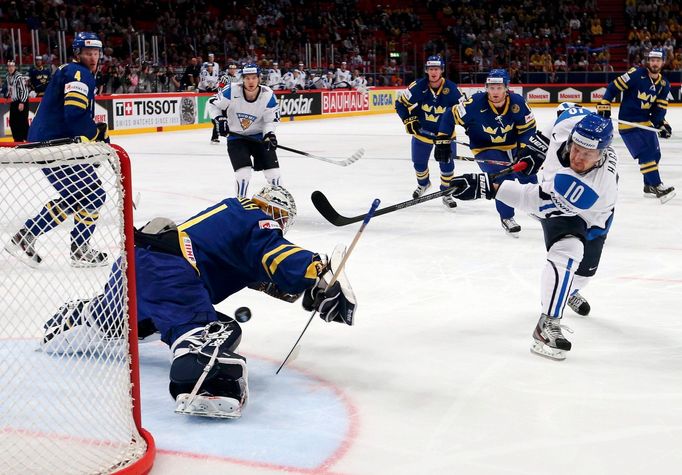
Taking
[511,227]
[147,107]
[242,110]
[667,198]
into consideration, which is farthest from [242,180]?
[147,107]

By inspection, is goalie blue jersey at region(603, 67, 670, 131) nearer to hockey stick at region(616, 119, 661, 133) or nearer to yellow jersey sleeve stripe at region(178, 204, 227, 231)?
hockey stick at region(616, 119, 661, 133)

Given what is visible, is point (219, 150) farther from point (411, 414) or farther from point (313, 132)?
point (411, 414)

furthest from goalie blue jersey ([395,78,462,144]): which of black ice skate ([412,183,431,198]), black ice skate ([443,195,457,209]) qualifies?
black ice skate ([443,195,457,209])

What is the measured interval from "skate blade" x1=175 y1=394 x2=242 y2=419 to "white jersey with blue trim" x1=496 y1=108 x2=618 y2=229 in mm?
1427

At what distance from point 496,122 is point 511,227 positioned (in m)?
0.76

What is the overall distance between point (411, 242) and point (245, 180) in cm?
163

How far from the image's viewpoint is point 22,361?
3156mm

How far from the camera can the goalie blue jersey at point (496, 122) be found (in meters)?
6.26

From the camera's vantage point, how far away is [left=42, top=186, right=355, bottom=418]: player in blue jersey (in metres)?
2.71

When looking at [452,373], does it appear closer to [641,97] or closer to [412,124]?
[412,124]

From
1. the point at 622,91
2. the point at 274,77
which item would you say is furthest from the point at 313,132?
the point at 622,91

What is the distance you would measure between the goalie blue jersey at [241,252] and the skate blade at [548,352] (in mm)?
1086

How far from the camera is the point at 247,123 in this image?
22.8 ft

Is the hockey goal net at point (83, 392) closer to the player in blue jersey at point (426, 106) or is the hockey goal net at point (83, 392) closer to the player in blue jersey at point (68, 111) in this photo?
the player in blue jersey at point (68, 111)
